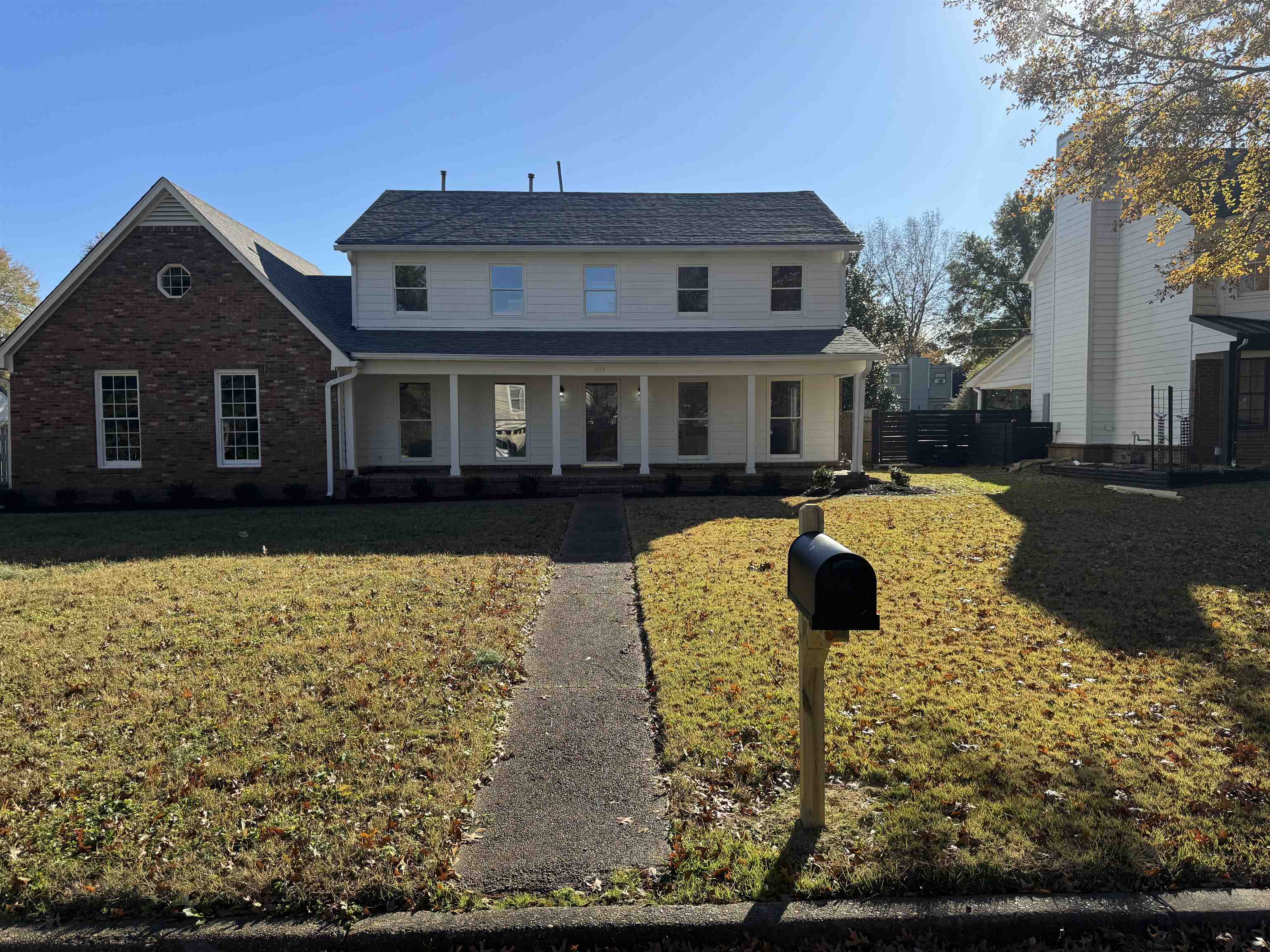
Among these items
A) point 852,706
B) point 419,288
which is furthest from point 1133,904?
point 419,288

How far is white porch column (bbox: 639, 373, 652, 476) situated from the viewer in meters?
17.4

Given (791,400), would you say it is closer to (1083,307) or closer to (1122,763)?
(1083,307)

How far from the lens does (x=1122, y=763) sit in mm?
4352

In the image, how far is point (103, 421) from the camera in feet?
55.3

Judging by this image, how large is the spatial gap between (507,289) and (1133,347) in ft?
54.6

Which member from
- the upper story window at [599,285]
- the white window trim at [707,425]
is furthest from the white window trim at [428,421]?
the white window trim at [707,425]

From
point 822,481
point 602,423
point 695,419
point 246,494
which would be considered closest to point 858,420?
point 822,481

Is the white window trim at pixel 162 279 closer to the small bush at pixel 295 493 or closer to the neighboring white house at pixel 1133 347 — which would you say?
the small bush at pixel 295 493

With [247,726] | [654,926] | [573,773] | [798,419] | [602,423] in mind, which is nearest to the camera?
[654,926]

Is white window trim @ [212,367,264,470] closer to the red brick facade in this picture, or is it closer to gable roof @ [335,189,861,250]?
the red brick facade

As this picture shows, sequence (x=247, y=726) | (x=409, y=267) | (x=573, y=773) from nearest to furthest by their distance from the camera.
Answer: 1. (x=573, y=773)
2. (x=247, y=726)
3. (x=409, y=267)

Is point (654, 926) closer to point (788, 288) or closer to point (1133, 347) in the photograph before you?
point (788, 288)

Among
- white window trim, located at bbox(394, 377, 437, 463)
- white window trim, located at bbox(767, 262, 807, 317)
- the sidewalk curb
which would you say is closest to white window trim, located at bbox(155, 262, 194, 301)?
white window trim, located at bbox(394, 377, 437, 463)

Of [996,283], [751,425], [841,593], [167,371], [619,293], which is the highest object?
[996,283]
